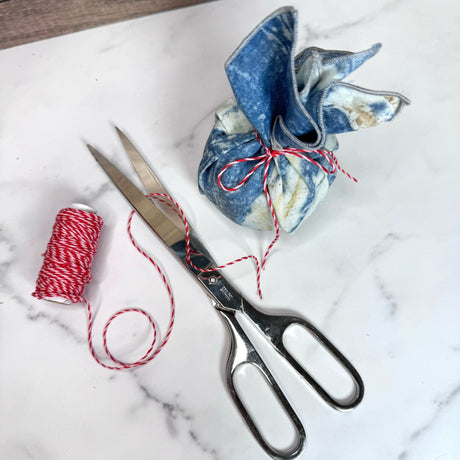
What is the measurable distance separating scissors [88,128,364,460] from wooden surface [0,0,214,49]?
1.00 feet

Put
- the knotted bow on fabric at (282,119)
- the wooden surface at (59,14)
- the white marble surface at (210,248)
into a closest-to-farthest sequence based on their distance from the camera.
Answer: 1. the knotted bow on fabric at (282,119)
2. the white marble surface at (210,248)
3. the wooden surface at (59,14)

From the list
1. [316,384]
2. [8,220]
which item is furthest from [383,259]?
[8,220]

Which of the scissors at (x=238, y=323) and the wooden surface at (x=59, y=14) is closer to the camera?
the scissors at (x=238, y=323)

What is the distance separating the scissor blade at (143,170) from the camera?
64 centimetres

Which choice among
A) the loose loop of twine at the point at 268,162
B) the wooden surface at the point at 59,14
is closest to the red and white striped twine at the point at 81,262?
the loose loop of twine at the point at 268,162

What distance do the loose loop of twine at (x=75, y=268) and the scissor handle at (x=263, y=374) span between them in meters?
0.09

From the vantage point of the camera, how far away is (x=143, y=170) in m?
0.65

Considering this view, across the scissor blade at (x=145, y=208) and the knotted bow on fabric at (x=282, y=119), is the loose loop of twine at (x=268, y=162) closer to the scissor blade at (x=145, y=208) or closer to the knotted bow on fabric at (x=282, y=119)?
the knotted bow on fabric at (x=282, y=119)

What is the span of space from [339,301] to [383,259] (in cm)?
9

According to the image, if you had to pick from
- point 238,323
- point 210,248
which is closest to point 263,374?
point 238,323

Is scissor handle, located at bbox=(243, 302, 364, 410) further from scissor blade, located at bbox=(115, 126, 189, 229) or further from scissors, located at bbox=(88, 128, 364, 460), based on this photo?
scissor blade, located at bbox=(115, 126, 189, 229)

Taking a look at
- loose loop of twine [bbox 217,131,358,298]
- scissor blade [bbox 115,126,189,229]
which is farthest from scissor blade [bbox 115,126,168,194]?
loose loop of twine [bbox 217,131,358,298]

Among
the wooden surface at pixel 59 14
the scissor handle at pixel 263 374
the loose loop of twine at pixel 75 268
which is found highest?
the wooden surface at pixel 59 14

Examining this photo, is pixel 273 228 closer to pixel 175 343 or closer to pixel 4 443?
pixel 175 343
